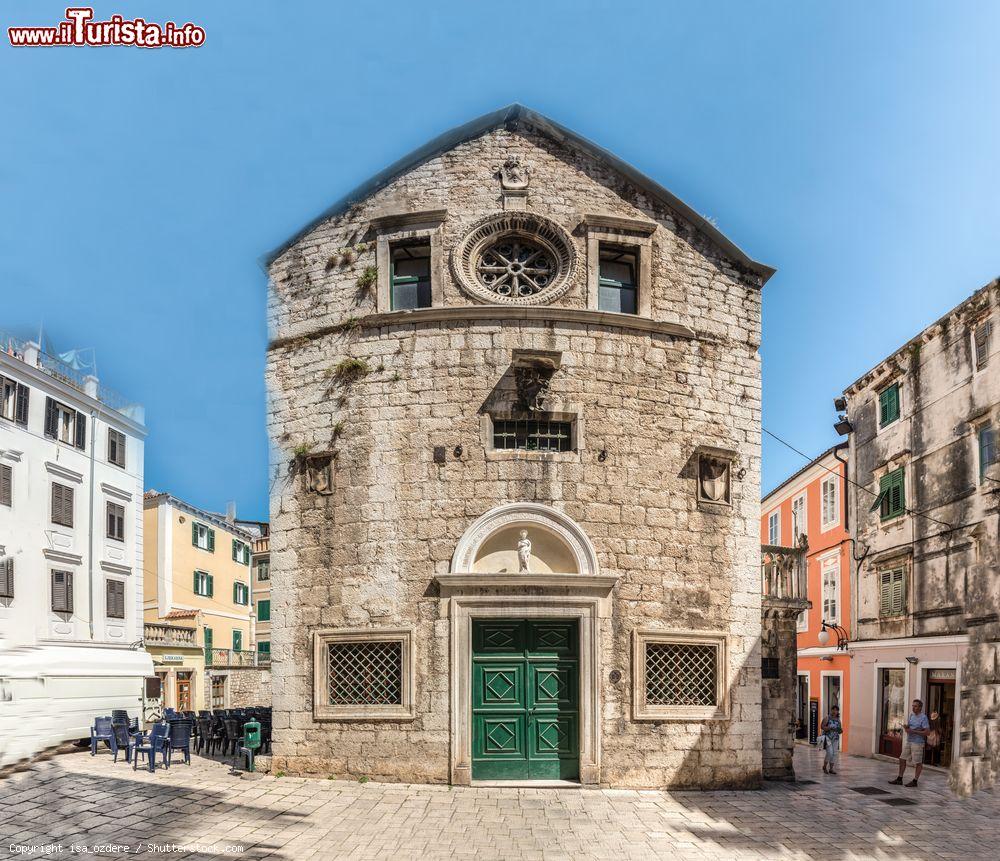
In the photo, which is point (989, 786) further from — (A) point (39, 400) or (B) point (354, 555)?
(A) point (39, 400)

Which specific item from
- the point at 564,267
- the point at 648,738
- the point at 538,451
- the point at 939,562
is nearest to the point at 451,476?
the point at 538,451

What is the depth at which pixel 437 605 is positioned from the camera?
11.3 meters

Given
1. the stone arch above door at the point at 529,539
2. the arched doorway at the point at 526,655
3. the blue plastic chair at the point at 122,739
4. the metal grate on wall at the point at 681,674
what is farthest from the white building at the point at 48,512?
the metal grate on wall at the point at 681,674

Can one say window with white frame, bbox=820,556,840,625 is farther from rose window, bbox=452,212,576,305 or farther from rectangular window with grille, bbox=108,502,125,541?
rectangular window with grille, bbox=108,502,125,541

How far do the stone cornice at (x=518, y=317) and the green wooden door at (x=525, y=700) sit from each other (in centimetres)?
438

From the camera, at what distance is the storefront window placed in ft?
58.2

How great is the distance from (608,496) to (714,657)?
283cm

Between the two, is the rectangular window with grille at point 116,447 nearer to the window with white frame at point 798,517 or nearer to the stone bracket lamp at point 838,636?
the stone bracket lamp at point 838,636

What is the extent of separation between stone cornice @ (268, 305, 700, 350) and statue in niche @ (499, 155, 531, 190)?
6.53 ft

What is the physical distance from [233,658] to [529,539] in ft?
78.3

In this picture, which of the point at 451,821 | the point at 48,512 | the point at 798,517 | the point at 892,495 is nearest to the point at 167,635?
the point at 451,821

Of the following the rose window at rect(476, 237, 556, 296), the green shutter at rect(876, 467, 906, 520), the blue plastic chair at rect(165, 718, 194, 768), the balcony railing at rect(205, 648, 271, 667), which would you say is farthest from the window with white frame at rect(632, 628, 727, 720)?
the balcony railing at rect(205, 648, 271, 667)

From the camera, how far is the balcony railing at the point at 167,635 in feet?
79.7

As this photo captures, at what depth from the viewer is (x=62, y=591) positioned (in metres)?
7.23
